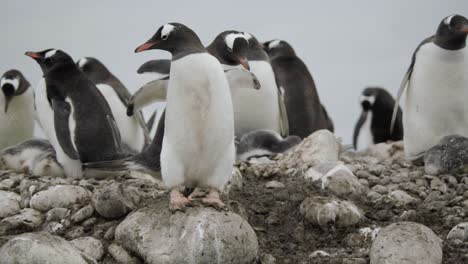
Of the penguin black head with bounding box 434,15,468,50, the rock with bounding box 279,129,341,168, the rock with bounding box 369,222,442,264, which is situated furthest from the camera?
the penguin black head with bounding box 434,15,468,50

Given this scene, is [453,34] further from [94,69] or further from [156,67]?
[94,69]

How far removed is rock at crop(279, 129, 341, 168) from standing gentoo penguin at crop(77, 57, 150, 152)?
6.61ft

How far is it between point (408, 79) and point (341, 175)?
6.95 ft

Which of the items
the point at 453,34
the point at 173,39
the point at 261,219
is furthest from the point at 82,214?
the point at 453,34

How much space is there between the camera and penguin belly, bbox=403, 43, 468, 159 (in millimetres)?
7648

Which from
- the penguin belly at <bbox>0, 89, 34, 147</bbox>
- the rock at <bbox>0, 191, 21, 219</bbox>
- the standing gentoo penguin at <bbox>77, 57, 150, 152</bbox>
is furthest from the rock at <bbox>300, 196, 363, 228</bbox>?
the penguin belly at <bbox>0, 89, 34, 147</bbox>

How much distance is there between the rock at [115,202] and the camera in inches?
217

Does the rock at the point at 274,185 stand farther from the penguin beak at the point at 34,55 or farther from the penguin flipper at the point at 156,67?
the penguin beak at the point at 34,55

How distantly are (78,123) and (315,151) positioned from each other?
2.16m

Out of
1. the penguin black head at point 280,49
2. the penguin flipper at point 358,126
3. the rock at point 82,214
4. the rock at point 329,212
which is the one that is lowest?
the penguin flipper at point 358,126

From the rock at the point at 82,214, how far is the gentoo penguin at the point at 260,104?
137 inches

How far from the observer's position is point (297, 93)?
1001cm

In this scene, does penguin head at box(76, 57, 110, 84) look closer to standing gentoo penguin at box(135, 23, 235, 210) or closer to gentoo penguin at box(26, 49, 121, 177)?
gentoo penguin at box(26, 49, 121, 177)

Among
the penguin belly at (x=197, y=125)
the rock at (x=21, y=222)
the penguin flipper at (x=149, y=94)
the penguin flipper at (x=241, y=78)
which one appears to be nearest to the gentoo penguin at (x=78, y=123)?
the penguin flipper at (x=149, y=94)
